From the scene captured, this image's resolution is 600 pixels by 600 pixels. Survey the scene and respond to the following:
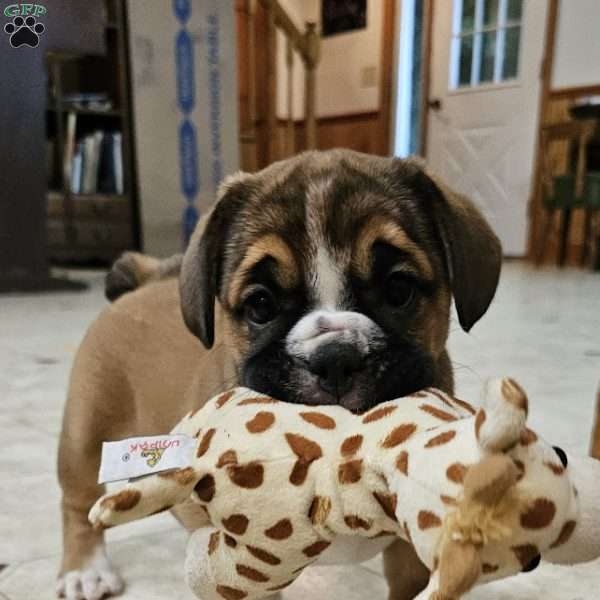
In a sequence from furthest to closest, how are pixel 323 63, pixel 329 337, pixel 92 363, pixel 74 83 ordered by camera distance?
1. pixel 323 63
2. pixel 74 83
3. pixel 92 363
4. pixel 329 337

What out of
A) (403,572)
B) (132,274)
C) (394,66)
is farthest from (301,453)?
(394,66)


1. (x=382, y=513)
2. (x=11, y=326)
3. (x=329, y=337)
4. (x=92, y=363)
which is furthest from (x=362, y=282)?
(x=11, y=326)

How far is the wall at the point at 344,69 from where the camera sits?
378 inches

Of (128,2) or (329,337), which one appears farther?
(128,2)

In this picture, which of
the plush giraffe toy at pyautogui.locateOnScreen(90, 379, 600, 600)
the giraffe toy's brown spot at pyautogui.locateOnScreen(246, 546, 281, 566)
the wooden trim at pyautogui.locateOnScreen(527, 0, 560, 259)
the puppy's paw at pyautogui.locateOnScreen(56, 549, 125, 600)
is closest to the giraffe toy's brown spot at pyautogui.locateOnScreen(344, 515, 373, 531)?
the plush giraffe toy at pyautogui.locateOnScreen(90, 379, 600, 600)

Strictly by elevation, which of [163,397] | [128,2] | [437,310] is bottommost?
[163,397]

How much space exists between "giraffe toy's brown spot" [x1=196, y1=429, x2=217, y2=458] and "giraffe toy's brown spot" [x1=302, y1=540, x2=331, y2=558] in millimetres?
184

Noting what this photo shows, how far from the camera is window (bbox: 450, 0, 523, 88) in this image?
818 cm

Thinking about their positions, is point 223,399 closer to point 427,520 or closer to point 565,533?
point 427,520

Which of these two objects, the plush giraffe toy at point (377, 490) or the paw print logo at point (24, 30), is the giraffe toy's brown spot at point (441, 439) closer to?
the plush giraffe toy at point (377, 490)

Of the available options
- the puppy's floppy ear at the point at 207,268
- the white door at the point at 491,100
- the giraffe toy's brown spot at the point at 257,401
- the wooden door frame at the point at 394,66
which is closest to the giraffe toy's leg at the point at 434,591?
the giraffe toy's brown spot at the point at 257,401

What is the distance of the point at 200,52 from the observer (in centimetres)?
668

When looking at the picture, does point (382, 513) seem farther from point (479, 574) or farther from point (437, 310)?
point (437, 310)

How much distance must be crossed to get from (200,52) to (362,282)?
19.5ft
